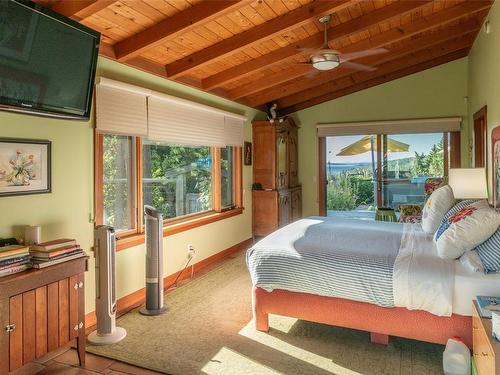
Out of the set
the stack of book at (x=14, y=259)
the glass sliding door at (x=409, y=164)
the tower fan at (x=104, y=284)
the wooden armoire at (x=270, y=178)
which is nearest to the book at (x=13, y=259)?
the stack of book at (x=14, y=259)

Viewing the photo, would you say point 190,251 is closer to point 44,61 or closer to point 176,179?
point 176,179

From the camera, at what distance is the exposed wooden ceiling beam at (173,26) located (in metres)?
2.95

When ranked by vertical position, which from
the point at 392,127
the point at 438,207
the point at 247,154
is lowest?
the point at 438,207

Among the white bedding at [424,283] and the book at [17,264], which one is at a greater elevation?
the book at [17,264]

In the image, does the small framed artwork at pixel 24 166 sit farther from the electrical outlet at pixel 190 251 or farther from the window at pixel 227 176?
the window at pixel 227 176

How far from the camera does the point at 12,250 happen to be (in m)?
2.25

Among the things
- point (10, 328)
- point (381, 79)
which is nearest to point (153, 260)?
point (10, 328)

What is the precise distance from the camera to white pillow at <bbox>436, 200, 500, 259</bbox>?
7.98ft

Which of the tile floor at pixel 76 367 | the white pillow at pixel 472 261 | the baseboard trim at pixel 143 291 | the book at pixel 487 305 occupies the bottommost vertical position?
the tile floor at pixel 76 367

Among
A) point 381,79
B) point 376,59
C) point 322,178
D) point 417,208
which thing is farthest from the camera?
point 322,178

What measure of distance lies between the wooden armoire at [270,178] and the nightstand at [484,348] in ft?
13.2

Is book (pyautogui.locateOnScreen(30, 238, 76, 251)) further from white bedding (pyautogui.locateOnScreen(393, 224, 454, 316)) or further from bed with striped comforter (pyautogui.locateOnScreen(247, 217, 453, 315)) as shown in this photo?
white bedding (pyautogui.locateOnScreen(393, 224, 454, 316))

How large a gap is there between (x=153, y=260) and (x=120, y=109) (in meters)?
1.38

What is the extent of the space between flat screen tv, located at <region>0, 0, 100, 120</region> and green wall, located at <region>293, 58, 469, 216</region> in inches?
192
